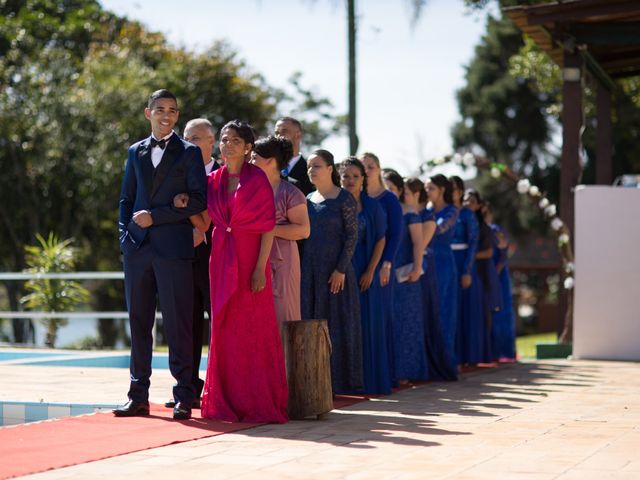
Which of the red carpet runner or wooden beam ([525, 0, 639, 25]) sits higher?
wooden beam ([525, 0, 639, 25])

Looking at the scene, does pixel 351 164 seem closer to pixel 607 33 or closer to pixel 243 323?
pixel 243 323

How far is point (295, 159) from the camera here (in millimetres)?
9250

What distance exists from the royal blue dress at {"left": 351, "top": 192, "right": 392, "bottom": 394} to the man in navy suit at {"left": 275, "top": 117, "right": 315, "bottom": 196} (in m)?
0.50

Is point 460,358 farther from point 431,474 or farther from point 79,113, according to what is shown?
point 79,113

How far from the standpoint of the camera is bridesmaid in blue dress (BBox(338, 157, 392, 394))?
9.50m

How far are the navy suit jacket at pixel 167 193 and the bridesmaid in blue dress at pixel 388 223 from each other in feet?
7.74

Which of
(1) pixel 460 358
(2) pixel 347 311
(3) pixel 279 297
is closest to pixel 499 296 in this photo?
(1) pixel 460 358

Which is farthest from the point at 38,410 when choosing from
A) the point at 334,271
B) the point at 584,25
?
the point at 584,25

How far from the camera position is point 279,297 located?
8.03 meters

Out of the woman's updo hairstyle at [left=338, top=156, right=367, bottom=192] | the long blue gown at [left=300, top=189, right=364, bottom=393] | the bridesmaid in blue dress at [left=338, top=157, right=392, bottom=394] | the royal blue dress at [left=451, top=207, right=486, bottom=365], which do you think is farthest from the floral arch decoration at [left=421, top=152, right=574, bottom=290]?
the long blue gown at [left=300, top=189, right=364, bottom=393]

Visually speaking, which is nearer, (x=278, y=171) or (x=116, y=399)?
(x=278, y=171)

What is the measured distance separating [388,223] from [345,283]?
839 millimetres

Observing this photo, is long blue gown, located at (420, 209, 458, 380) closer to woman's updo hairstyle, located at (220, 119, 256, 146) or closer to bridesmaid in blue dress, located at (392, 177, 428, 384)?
bridesmaid in blue dress, located at (392, 177, 428, 384)

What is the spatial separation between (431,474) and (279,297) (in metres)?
2.75
